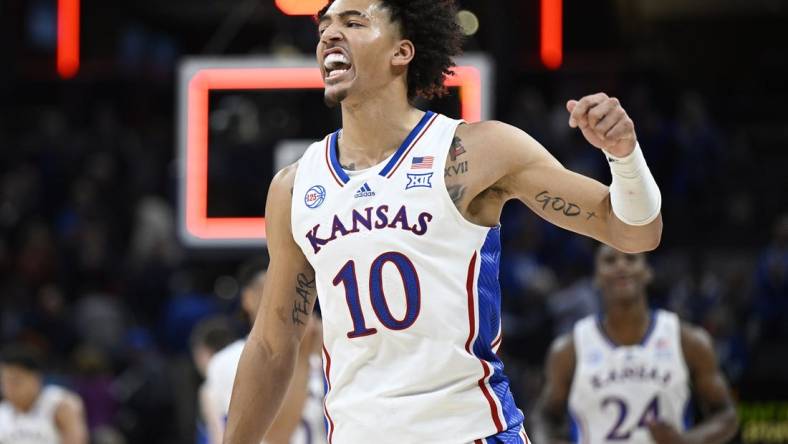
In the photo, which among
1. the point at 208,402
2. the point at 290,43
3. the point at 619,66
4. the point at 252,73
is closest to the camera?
the point at 208,402

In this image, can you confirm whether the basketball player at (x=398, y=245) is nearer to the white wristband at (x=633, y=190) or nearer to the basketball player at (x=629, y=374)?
the white wristband at (x=633, y=190)

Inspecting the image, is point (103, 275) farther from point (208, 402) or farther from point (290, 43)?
point (208, 402)

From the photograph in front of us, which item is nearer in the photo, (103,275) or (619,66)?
(103,275)

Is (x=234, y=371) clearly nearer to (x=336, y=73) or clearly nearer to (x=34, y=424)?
(x=34, y=424)

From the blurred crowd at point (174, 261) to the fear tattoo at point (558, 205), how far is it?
6.04m

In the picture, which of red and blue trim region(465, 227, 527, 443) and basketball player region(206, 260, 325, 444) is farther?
basketball player region(206, 260, 325, 444)

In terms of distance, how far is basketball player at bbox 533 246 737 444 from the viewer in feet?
21.0

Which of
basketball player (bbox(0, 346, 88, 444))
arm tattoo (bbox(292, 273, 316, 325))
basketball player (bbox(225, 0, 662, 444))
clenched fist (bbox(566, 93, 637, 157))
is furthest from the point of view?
basketball player (bbox(0, 346, 88, 444))

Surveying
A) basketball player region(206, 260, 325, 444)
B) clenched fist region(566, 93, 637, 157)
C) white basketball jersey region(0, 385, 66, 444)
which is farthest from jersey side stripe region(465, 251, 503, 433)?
white basketball jersey region(0, 385, 66, 444)

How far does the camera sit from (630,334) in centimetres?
661

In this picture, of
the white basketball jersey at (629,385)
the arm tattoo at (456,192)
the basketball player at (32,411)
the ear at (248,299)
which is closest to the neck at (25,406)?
the basketball player at (32,411)

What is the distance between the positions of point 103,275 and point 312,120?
5.25m

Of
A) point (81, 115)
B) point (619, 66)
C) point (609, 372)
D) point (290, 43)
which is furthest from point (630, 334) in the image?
point (81, 115)

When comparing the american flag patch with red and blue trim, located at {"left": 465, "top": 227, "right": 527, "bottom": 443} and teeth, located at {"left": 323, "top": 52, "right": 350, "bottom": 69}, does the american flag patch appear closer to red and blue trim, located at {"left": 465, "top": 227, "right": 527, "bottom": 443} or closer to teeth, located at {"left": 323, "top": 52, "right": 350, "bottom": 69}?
red and blue trim, located at {"left": 465, "top": 227, "right": 527, "bottom": 443}
